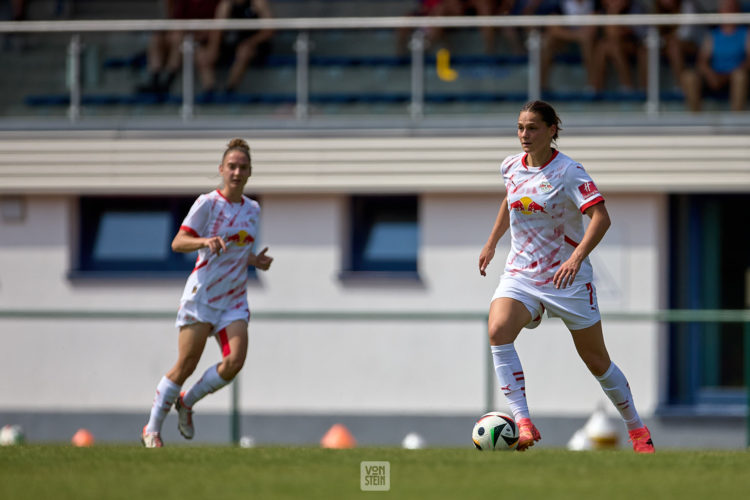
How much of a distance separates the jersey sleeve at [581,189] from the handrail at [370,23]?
7086mm

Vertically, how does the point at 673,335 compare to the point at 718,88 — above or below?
below

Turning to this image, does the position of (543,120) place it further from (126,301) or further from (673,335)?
(126,301)

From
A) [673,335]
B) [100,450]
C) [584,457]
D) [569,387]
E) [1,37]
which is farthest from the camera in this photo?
[1,37]

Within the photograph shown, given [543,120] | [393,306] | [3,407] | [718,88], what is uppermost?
[718,88]

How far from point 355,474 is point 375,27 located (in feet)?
29.1

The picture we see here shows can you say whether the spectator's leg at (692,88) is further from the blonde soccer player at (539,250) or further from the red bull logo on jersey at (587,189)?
the red bull logo on jersey at (587,189)

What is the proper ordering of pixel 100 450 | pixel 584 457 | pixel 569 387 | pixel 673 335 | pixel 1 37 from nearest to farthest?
1. pixel 584 457
2. pixel 100 450
3. pixel 569 387
4. pixel 673 335
5. pixel 1 37

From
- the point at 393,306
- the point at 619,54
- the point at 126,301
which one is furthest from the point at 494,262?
the point at 126,301

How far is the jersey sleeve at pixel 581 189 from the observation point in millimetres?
7812

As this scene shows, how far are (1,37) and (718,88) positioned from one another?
27.1 ft

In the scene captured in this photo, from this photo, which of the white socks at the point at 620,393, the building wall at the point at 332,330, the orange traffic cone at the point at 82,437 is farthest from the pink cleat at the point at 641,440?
the orange traffic cone at the point at 82,437

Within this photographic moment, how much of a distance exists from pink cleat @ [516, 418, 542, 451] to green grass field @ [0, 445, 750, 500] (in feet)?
0.32

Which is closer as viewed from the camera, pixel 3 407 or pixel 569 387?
pixel 569 387

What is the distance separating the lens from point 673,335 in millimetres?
14906
